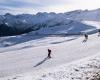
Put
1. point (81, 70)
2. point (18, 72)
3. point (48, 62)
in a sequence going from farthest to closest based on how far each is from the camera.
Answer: point (48, 62) → point (18, 72) → point (81, 70)

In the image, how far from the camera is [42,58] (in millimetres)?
44250

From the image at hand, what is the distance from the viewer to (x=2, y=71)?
117ft

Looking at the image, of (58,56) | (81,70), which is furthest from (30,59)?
→ (81,70)

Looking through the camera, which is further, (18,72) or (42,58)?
(42,58)

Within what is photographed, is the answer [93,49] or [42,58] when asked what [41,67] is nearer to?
[42,58]

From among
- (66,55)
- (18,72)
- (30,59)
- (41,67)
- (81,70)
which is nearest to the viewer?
(81,70)

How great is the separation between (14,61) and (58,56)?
791cm

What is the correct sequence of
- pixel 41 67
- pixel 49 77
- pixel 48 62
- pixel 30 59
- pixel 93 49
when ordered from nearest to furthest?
pixel 49 77 < pixel 41 67 < pixel 48 62 < pixel 30 59 < pixel 93 49

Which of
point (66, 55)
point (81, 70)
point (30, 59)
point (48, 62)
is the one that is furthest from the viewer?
point (66, 55)

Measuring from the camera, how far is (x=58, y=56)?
4606 cm

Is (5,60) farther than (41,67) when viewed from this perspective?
Yes

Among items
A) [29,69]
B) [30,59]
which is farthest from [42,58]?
[29,69]

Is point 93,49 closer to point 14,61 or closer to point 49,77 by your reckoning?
point 14,61

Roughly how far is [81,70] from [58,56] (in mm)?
15685
